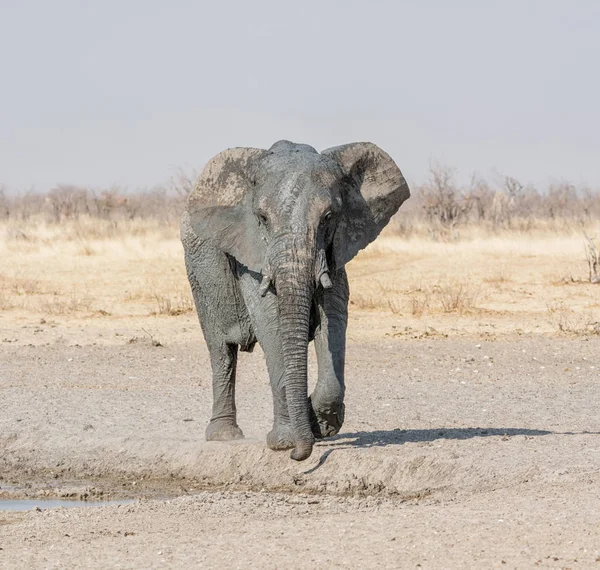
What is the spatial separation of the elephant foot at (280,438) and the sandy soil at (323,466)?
15 cm

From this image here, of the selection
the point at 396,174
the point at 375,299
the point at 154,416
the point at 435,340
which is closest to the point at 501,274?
the point at 375,299

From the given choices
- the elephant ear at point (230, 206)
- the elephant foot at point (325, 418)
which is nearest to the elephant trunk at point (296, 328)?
the elephant foot at point (325, 418)

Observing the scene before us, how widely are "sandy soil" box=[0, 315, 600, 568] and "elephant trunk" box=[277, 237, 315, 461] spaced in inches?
18.2

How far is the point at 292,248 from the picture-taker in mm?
7820

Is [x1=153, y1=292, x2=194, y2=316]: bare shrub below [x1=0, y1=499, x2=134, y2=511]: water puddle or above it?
below

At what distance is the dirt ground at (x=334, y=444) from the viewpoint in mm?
6762

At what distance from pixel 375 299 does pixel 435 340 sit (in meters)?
3.97

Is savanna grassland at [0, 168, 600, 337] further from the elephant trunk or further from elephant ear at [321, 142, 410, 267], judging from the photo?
the elephant trunk

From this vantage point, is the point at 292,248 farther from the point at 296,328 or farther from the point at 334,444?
the point at 334,444

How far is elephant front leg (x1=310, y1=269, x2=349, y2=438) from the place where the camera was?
8.30 metres

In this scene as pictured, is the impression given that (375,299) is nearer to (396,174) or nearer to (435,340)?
(435,340)

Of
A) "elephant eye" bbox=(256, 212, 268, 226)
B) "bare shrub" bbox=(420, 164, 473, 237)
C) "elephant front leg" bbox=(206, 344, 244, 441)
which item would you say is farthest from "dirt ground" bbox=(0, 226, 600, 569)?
"bare shrub" bbox=(420, 164, 473, 237)

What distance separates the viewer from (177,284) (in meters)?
23.0

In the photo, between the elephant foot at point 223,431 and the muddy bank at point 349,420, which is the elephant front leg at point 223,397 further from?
the muddy bank at point 349,420
